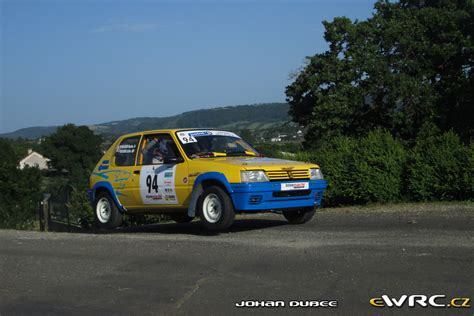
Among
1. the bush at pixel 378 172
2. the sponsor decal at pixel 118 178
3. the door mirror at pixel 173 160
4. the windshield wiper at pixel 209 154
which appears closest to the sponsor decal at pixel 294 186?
the windshield wiper at pixel 209 154

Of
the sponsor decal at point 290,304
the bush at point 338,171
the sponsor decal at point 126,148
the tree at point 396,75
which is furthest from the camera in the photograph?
the tree at point 396,75

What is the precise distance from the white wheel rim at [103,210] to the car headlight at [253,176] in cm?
371

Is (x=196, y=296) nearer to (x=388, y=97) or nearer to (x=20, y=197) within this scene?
(x=388, y=97)

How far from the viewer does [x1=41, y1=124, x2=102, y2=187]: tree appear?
86162 millimetres

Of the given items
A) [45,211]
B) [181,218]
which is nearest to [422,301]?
[181,218]

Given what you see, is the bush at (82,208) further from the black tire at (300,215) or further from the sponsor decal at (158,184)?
the black tire at (300,215)

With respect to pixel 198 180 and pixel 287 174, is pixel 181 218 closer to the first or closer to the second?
pixel 198 180

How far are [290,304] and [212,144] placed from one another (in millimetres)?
5785

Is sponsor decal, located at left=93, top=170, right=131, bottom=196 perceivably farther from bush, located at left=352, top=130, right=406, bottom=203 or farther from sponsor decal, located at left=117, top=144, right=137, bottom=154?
bush, located at left=352, top=130, right=406, bottom=203

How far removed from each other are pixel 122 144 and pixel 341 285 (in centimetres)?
717

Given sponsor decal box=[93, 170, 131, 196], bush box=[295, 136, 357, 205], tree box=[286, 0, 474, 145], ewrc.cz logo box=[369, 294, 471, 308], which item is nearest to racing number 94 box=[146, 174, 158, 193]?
sponsor decal box=[93, 170, 131, 196]

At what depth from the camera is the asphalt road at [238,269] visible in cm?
623

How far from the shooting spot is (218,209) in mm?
10312

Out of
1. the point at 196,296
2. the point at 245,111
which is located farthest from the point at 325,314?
the point at 245,111
